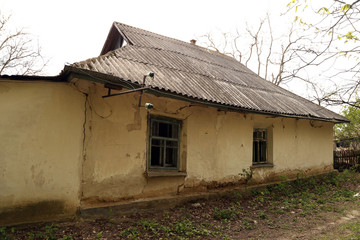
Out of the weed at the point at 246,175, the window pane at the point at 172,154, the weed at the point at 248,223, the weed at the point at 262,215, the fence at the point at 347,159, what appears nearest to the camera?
the weed at the point at 248,223

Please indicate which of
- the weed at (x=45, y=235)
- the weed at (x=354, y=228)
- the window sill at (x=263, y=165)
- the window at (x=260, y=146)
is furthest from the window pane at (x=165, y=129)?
the weed at (x=354, y=228)

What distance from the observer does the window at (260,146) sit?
8.12 metres

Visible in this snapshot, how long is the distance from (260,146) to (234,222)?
378 centimetres

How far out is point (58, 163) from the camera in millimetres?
4250

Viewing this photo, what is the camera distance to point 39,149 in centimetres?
410

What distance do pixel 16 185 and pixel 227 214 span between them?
3989mm

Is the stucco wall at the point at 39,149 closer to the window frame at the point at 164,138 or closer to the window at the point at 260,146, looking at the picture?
the window frame at the point at 164,138

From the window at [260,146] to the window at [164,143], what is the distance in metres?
3.28

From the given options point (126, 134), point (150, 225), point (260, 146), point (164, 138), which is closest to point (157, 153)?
point (164, 138)

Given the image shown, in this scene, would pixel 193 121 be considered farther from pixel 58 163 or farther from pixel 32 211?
pixel 32 211

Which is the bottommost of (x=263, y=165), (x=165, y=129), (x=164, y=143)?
(x=263, y=165)

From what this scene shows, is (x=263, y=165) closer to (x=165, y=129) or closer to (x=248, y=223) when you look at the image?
(x=248, y=223)

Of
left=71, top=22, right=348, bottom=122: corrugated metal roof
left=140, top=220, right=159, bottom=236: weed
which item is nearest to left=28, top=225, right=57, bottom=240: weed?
left=140, top=220, right=159, bottom=236: weed

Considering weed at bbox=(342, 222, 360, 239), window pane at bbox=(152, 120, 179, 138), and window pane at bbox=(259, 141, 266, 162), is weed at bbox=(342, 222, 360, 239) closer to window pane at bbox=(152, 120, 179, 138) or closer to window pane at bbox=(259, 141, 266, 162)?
window pane at bbox=(259, 141, 266, 162)
